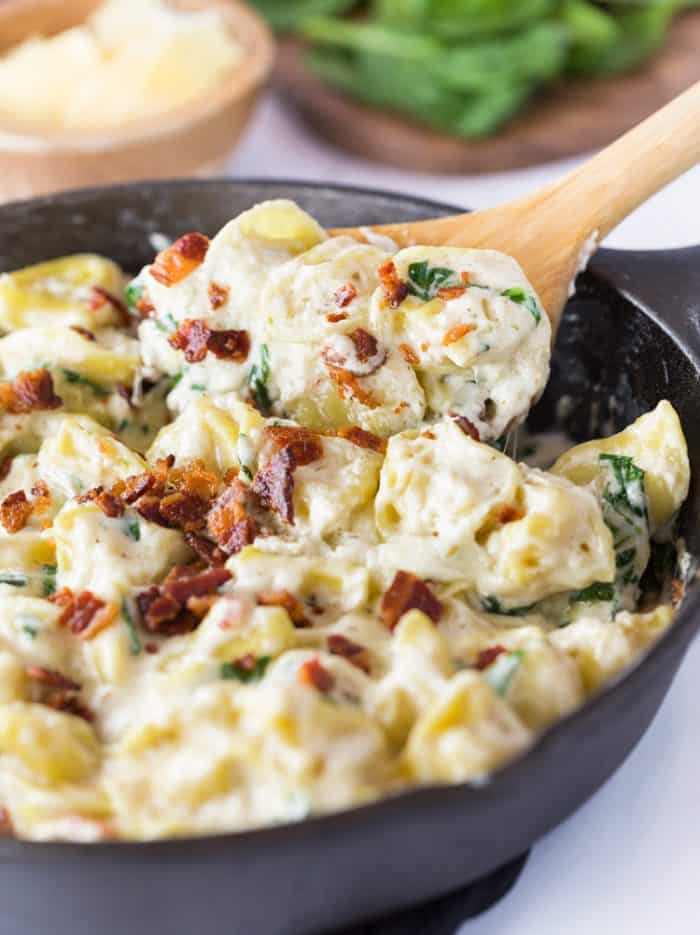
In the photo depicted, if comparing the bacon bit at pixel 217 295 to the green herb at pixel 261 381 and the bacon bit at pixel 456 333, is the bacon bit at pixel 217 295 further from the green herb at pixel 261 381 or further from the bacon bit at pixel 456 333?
the bacon bit at pixel 456 333

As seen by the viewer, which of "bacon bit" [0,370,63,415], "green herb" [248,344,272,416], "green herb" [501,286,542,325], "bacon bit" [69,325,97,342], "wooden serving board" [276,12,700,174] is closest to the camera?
"green herb" [501,286,542,325]

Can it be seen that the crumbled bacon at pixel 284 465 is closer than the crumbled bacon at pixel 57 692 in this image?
No

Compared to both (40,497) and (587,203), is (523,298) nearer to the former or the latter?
(587,203)

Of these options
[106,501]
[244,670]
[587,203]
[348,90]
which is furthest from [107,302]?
[348,90]

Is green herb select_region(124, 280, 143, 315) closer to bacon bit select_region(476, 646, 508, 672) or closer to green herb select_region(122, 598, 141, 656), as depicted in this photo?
green herb select_region(122, 598, 141, 656)

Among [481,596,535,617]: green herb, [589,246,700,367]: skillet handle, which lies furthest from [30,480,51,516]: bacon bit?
[589,246,700,367]: skillet handle

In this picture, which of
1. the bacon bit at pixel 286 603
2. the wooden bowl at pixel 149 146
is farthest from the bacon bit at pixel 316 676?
the wooden bowl at pixel 149 146
